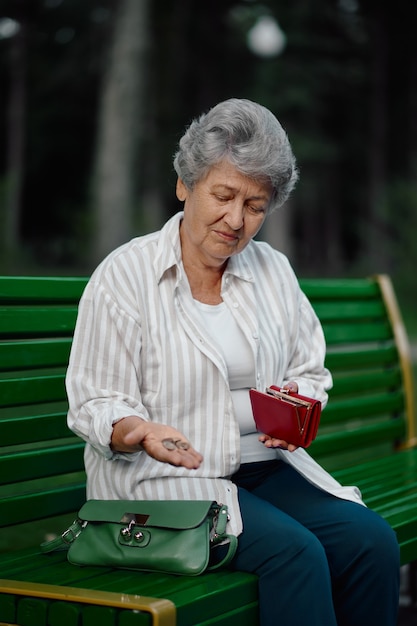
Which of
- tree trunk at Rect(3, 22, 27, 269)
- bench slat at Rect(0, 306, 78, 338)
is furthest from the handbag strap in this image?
tree trunk at Rect(3, 22, 27, 269)

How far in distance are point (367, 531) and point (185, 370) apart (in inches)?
26.1

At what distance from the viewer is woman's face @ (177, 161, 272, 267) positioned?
2.98 metres

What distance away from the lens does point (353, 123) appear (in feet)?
114

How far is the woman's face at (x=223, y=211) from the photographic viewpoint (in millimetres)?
2977

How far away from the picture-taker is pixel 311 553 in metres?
2.62

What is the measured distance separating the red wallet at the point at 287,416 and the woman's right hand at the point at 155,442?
37 cm

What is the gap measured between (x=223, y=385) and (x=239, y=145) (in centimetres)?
68

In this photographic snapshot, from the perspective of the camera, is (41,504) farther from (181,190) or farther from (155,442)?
(181,190)

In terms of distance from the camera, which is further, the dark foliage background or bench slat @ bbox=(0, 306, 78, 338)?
the dark foliage background

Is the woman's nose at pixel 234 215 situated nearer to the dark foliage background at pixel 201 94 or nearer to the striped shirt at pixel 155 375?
the striped shirt at pixel 155 375

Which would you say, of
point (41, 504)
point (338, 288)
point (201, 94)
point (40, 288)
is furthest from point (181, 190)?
point (201, 94)

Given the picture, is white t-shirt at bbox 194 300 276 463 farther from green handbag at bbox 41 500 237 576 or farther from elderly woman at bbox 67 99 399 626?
green handbag at bbox 41 500 237 576

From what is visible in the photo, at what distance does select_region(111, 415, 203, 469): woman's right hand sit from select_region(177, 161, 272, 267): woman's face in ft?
2.18

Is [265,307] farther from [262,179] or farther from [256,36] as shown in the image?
[256,36]
